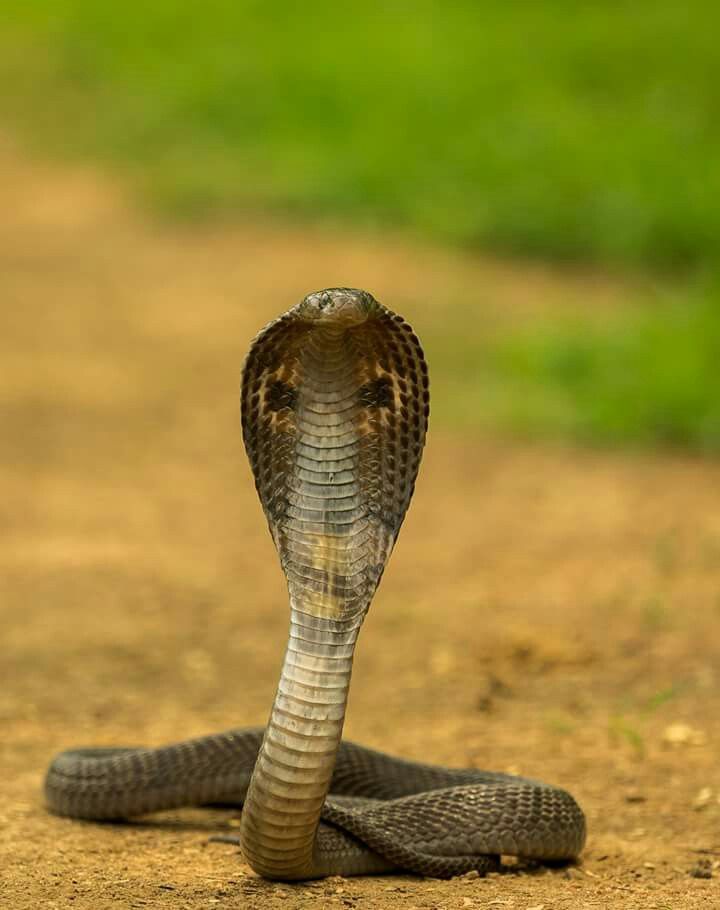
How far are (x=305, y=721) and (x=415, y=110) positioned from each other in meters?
13.4

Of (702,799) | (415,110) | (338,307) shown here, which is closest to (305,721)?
(338,307)

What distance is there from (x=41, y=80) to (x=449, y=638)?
14.1m

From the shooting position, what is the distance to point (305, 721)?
342 cm

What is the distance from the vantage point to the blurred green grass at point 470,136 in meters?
10.0

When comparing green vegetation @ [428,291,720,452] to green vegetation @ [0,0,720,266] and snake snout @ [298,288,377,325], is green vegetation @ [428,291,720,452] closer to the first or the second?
green vegetation @ [0,0,720,266]

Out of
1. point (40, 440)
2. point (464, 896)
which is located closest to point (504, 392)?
point (40, 440)

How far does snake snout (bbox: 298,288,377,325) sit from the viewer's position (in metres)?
3.25

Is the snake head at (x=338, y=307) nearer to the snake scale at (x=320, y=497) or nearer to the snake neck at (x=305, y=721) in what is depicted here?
the snake scale at (x=320, y=497)

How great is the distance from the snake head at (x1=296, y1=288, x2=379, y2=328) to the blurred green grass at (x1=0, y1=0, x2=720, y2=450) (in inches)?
225

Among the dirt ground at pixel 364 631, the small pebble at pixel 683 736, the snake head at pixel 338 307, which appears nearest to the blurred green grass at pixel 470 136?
the dirt ground at pixel 364 631

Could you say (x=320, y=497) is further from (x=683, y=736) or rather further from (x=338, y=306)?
(x=683, y=736)

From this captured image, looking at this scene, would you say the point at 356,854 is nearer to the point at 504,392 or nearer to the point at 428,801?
the point at 428,801

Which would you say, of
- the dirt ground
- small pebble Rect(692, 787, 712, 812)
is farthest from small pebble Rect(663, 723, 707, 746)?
small pebble Rect(692, 787, 712, 812)

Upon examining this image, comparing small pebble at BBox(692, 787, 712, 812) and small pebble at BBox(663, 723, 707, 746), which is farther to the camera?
small pebble at BBox(663, 723, 707, 746)
